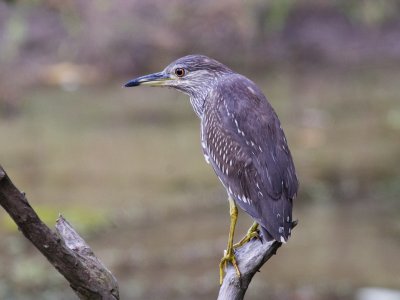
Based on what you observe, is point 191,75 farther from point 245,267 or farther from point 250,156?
point 245,267

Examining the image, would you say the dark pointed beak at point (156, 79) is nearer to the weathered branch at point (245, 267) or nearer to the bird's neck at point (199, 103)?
the bird's neck at point (199, 103)

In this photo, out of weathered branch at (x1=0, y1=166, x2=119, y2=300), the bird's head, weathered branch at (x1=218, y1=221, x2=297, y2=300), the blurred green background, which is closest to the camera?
weathered branch at (x1=0, y1=166, x2=119, y2=300)

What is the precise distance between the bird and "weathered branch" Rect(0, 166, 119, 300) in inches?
21.0

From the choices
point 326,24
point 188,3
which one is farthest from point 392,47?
point 188,3

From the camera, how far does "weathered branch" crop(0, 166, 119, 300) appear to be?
258 cm

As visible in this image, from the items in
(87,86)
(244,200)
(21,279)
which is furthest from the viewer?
(87,86)

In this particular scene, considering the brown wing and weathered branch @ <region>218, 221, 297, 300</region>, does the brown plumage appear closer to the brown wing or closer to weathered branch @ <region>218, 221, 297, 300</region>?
the brown wing

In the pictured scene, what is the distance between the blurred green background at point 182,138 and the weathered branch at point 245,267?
3.07 meters

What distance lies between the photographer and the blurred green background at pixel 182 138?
6.90 m

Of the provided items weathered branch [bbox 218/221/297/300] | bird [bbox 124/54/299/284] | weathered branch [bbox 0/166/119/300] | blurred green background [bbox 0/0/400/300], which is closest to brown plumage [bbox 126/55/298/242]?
bird [bbox 124/54/299/284]

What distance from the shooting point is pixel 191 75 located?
3.96 meters

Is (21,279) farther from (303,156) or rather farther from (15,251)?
(303,156)

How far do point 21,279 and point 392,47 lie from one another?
6752 millimetres

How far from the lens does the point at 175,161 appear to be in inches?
347
